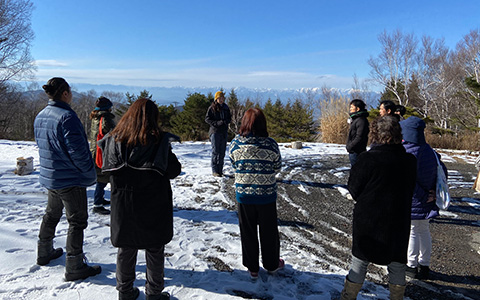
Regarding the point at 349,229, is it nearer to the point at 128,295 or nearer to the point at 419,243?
the point at 419,243

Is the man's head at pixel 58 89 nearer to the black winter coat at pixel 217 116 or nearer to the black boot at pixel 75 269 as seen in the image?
the black boot at pixel 75 269

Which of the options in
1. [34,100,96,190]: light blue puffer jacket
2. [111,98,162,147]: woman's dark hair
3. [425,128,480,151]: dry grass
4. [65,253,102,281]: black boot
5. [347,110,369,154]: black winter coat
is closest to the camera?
[111,98,162,147]: woman's dark hair

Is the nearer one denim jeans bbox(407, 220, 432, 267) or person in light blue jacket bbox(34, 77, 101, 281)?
person in light blue jacket bbox(34, 77, 101, 281)

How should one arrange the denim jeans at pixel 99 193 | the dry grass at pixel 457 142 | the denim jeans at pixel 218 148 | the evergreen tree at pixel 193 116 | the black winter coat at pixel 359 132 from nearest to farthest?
the denim jeans at pixel 99 193, the black winter coat at pixel 359 132, the denim jeans at pixel 218 148, the dry grass at pixel 457 142, the evergreen tree at pixel 193 116

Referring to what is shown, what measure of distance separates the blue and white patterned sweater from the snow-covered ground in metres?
0.84

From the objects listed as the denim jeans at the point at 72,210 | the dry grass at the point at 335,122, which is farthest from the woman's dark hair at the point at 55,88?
the dry grass at the point at 335,122

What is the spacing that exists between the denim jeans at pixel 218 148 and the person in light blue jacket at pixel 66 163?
155 inches

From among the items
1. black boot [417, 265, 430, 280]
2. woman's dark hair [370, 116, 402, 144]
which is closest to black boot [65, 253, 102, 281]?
woman's dark hair [370, 116, 402, 144]

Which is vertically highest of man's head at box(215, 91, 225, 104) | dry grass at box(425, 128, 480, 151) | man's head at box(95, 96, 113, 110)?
man's head at box(215, 91, 225, 104)

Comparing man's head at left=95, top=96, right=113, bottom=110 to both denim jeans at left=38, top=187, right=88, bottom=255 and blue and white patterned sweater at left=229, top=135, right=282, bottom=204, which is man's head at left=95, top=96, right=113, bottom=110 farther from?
blue and white patterned sweater at left=229, top=135, right=282, bottom=204

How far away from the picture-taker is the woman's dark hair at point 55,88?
2628mm

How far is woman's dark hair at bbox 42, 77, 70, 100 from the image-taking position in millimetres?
2628

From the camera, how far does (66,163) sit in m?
2.67

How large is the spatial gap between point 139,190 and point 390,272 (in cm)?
204
